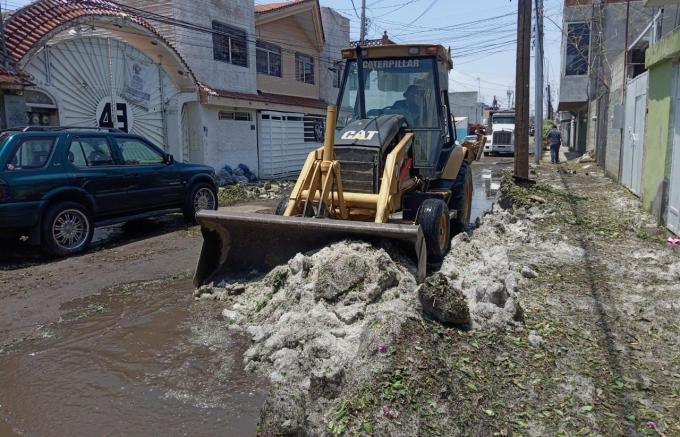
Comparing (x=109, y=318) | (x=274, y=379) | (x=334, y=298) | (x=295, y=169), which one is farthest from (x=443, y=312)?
(x=295, y=169)

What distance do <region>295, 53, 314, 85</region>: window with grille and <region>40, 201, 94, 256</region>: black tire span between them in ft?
53.2

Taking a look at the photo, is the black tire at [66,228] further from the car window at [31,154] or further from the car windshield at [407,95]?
the car windshield at [407,95]

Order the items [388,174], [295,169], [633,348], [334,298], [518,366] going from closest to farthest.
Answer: [518,366], [633,348], [334,298], [388,174], [295,169]

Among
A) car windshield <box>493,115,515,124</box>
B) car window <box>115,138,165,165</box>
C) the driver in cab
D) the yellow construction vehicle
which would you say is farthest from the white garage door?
car windshield <box>493,115,515,124</box>

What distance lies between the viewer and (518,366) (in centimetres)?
418

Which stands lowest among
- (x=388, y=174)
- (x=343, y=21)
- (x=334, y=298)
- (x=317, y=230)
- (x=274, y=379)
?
(x=274, y=379)

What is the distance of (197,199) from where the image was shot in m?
11.0

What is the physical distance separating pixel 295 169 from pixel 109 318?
17.0 metres

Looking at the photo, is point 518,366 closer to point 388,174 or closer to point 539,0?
point 388,174

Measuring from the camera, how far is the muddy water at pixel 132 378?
12.5 feet

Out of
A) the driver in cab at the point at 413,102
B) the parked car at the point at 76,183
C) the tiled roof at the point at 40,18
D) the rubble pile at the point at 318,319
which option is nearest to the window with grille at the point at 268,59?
the tiled roof at the point at 40,18

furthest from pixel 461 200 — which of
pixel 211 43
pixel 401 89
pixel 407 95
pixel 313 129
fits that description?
pixel 313 129

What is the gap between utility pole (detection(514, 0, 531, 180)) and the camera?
13398 millimetres

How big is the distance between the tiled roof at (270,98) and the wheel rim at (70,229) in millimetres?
8548
